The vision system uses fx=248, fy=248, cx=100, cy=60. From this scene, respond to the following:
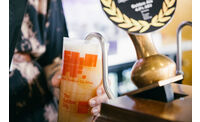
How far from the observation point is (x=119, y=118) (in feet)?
2.37

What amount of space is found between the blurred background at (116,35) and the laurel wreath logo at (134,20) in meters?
0.32

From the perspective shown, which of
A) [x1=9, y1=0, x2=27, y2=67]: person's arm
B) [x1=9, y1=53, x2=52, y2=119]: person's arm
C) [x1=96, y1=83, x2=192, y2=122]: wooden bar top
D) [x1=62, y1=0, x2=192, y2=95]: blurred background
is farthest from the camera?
[x1=62, y1=0, x2=192, y2=95]: blurred background

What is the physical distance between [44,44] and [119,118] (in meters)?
0.79

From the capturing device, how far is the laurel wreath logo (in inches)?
31.8

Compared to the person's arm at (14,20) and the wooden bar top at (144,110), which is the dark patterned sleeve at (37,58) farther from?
Result: the wooden bar top at (144,110)

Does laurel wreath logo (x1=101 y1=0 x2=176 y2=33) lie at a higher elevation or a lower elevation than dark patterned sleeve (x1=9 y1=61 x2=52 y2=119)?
higher

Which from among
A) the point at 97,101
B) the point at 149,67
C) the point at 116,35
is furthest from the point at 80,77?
the point at 116,35

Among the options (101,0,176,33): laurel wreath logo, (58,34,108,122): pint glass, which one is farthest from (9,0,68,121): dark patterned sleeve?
(101,0,176,33): laurel wreath logo

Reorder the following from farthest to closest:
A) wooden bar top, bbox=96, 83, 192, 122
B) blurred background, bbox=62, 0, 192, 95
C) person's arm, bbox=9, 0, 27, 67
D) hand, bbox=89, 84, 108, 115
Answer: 1. blurred background, bbox=62, 0, 192, 95
2. person's arm, bbox=9, 0, 27, 67
3. hand, bbox=89, 84, 108, 115
4. wooden bar top, bbox=96, 83, 192, 122

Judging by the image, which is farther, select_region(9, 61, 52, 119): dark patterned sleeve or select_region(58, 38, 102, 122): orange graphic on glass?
select_region(9, 61, 52, 119): dark patterned sleeve

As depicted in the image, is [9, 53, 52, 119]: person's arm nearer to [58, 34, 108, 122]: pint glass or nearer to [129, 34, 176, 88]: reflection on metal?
[58, 34, 108, 122]: pint glass

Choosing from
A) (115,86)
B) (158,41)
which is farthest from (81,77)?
(158,41)

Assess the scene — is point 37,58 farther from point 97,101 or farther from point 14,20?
point 97,101

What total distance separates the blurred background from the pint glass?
12.4 inches
